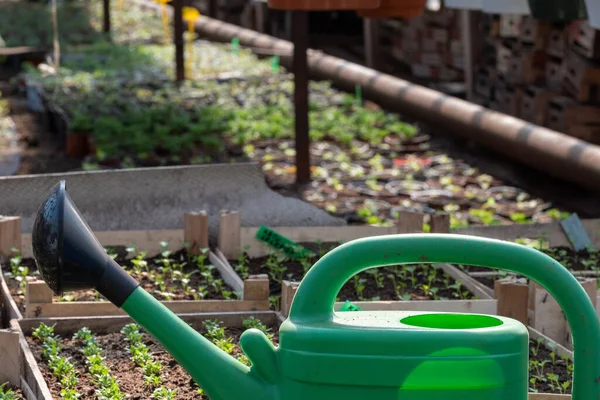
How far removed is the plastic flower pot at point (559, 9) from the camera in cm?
645

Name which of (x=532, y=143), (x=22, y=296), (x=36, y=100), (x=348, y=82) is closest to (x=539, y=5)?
(x=532, y=143)

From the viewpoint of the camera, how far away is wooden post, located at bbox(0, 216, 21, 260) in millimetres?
4203

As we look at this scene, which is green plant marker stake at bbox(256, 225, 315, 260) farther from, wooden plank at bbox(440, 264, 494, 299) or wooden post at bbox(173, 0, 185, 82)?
wooden post at bbox(173, 0, 185, 82)

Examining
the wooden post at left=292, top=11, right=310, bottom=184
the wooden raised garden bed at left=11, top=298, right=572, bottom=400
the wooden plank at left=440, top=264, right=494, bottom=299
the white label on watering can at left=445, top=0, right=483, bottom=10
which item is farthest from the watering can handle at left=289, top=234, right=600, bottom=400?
the white label on watering can at left=445, top=0, right=483, bottom=10

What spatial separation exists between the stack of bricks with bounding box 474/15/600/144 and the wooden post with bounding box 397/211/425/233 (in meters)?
3.22

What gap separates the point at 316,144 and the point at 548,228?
128 inches

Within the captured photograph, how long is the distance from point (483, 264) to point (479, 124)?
18.6 ft

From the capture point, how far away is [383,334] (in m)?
1.48

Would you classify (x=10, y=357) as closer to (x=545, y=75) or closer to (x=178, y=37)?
(x=545, y=75)

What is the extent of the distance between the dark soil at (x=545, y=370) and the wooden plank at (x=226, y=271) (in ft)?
3.57

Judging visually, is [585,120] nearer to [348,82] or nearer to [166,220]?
[348,82]

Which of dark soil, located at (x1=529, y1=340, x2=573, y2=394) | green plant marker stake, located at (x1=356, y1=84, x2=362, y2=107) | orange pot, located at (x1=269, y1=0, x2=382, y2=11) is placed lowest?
green plant marker stake, located at (x1=356, y1=84, x2=362, y2=107)

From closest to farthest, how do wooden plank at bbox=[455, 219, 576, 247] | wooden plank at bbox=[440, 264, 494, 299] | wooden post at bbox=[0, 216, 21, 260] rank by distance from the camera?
wooden plank at bbox=[440, 264, 494, 299], wooden post at bbox=[0, 216, 21, 260], wooden plank at bbox=[455, 219, 576, 247]

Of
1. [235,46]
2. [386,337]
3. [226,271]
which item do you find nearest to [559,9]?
[226,271]
